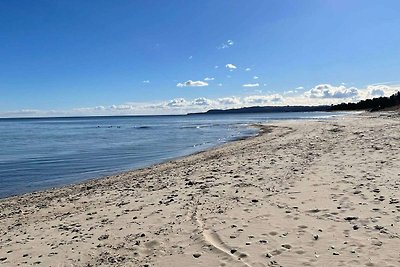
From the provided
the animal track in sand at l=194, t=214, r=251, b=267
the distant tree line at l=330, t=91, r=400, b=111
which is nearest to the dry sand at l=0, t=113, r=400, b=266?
the animal track in sand at l=194, t=214, r=251, b=267

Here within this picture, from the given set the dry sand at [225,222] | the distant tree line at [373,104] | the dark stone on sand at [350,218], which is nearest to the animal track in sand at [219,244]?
the dry sand at [225,222]

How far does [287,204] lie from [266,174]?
435 cm

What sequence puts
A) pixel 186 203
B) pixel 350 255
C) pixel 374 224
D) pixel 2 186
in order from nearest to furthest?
pixel 350 255, pixel 374 224, pixel 186 203, pixel 2 186

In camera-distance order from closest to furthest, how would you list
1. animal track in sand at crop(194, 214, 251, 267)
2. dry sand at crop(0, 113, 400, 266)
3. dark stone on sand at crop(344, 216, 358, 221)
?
1. animal track in sand at crop(194, 214, 251, 267)
2. dry sand at crop(0, 113, 400, 266)
3. dark stone on sand at crop(344, 216, 358, 221)

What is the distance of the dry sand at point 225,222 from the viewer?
629 centimetres

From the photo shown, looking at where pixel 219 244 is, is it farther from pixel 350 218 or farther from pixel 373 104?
pixel 373 104

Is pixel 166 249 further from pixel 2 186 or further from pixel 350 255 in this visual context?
pixel 2 186

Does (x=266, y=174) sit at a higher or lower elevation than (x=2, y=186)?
higher

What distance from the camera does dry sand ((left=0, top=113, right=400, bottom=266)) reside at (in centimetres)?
629

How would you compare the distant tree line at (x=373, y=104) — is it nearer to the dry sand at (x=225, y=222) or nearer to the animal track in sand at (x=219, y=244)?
the dry sand at (x=225, y=222)

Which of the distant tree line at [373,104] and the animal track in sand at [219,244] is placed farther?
the distant tree line at [373,104]

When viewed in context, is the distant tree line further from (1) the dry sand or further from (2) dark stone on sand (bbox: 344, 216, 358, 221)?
(2) dark stone on sand (bbox: 344, 216, 358, 221)

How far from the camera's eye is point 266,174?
13406mm

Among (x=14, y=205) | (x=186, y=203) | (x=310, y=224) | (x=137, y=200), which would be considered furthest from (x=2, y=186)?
(x=310, y=224)
